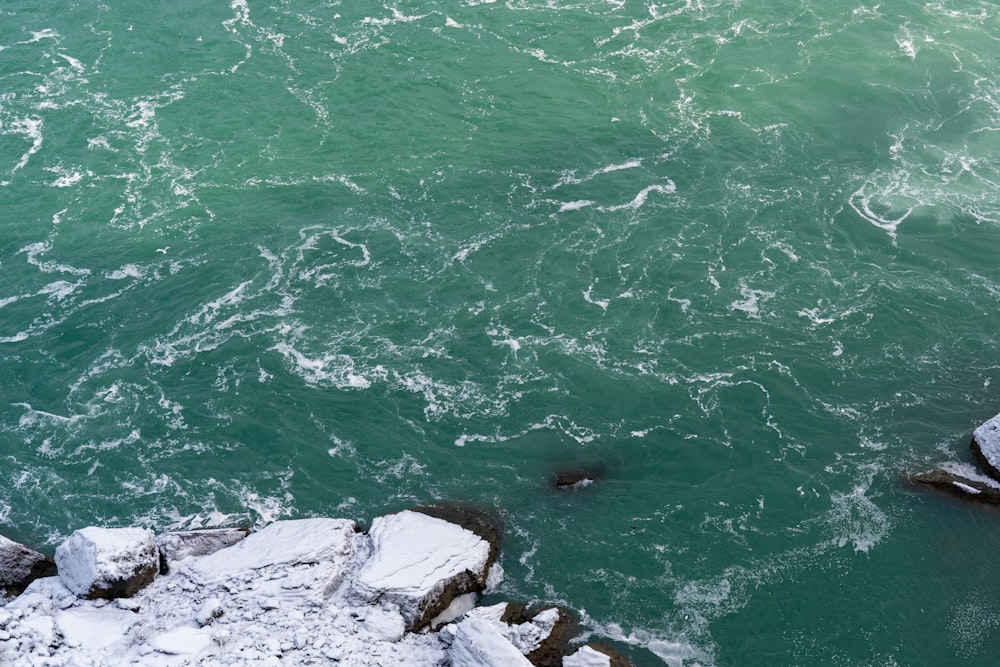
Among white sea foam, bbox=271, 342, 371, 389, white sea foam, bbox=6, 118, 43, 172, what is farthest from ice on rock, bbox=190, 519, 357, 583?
white sea foam, bbox=6, 118, 43, 172

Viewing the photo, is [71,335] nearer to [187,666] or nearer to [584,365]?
[187,666]

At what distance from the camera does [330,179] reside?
98062mm

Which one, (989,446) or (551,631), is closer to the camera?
(551,631)

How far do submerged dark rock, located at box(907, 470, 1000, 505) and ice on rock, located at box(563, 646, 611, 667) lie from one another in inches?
1130

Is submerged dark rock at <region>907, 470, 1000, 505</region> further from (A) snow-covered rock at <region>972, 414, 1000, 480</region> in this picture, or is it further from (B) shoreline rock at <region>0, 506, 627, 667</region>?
(B) shoreline rock at <region>0, 506, 627, 667</region>

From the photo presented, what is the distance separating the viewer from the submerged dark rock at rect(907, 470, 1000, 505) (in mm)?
70562

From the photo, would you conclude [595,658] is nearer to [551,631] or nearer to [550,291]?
[551,631]

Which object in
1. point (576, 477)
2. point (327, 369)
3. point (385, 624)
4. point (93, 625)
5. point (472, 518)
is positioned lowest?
point (472, 518)

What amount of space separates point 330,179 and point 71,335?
29585 mm

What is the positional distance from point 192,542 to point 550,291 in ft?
124

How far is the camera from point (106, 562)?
6194 centimetres

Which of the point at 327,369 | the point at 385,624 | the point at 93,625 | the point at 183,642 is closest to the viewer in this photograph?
the point at 183,642

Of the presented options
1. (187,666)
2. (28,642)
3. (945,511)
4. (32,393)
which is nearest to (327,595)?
(187,666)

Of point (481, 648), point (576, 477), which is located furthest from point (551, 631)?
→ point (576, 477)
